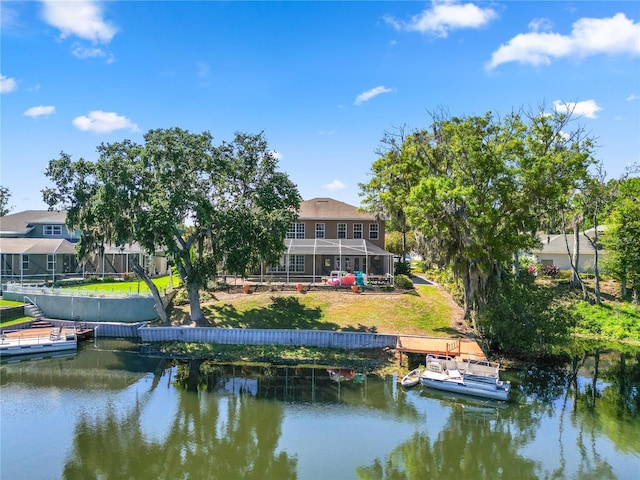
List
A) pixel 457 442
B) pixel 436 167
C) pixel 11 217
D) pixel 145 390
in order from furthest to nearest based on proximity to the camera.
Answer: pixel 11 217, pixel 436 167, pixel 145 390, pixel 457 442

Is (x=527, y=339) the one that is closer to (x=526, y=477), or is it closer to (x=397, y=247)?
(x=526, y=477)

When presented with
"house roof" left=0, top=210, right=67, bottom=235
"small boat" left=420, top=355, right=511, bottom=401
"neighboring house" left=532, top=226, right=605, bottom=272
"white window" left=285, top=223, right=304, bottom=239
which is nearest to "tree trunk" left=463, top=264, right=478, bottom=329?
"small boat" left=420, top=355, right=511, bottom=401

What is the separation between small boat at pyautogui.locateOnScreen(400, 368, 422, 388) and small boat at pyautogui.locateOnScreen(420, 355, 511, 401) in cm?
26

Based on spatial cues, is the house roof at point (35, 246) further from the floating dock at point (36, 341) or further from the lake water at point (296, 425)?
the lake water at point (296, 425)

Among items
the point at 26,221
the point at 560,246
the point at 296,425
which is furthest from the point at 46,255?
the point at 560,246

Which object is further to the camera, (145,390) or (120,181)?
(120,181)

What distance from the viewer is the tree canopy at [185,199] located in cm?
2577

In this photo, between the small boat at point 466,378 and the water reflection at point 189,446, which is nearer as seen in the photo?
the water reflection at point 189,446

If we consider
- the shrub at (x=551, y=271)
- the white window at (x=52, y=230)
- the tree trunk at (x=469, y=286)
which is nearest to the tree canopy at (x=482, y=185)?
the tree trunk at (x=469, y=286)

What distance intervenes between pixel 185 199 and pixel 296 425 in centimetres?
1379

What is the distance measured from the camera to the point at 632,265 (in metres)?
35.7

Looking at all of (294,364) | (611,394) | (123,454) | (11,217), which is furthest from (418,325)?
(11,217)

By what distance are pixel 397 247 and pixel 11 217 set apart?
4187 cm

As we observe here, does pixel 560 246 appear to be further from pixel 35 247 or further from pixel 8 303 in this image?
pixel 35 247
